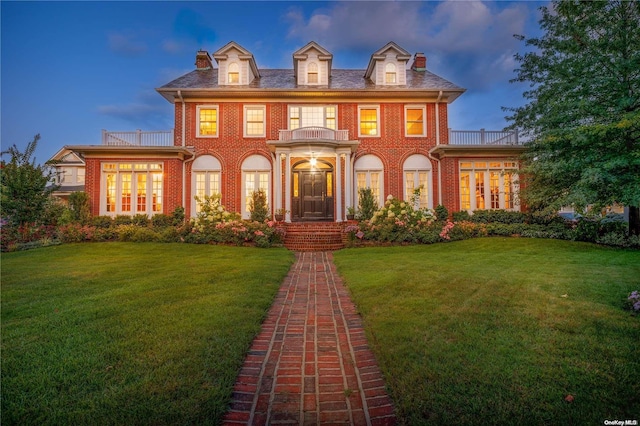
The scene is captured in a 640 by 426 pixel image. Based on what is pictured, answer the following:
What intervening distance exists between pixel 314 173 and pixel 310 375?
1319cm

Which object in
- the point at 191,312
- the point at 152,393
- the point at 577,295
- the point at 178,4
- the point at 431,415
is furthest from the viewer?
the point at 178,4

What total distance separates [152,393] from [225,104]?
15.9 m

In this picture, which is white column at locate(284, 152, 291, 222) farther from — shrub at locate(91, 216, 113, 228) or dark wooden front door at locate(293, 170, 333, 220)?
shrub at locate(91, 216, 113, 228)

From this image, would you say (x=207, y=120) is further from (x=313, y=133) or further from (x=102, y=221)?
(x=102, y=221)

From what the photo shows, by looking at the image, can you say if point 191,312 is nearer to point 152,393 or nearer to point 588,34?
point 152,393

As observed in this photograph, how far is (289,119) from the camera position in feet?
52.7

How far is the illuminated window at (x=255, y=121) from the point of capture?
16031 mm

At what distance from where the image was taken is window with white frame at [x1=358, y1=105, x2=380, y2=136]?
16.2 metres

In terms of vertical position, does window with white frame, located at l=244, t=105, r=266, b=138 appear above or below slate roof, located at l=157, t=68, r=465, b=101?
below

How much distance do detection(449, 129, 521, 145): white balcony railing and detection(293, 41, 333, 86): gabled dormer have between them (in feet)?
24.8

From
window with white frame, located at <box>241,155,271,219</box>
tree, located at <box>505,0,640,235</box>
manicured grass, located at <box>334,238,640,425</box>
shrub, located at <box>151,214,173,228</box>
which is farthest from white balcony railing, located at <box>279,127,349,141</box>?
manicured grass, located at <box>334,238,640,425</box>

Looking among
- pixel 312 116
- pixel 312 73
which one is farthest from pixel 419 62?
pixel 312 116

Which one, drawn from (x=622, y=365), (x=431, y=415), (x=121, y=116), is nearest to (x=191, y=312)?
(x=431, y=415)

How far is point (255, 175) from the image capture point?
1595cm
